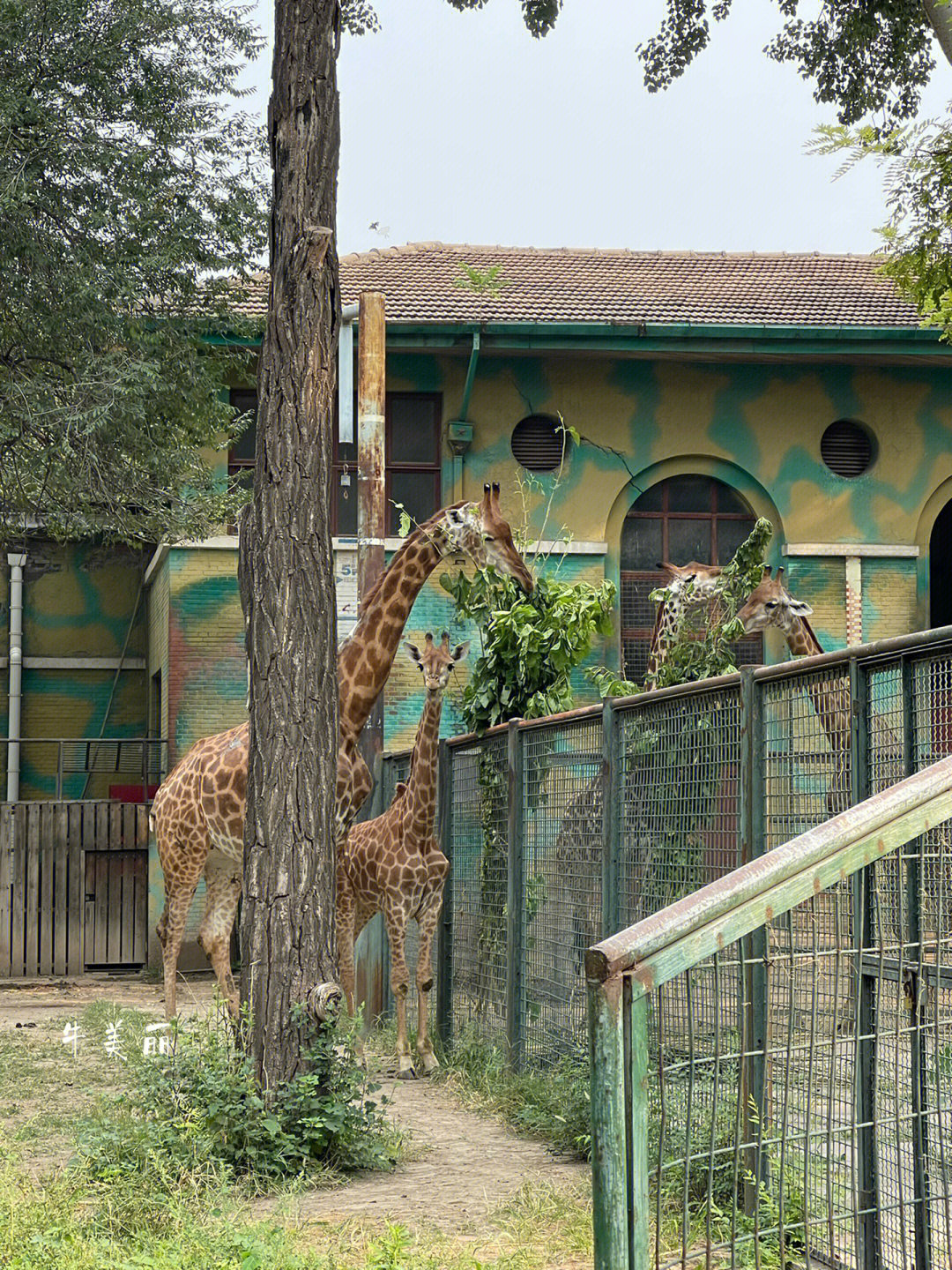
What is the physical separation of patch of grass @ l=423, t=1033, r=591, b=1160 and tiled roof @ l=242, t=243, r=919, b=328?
1160 centimetres

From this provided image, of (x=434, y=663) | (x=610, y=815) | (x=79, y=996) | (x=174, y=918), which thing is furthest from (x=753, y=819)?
(x=79, y=996)

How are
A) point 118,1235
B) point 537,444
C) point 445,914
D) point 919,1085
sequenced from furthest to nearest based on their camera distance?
point 537,444
point 445,914
point 118,1235
point 919,1085

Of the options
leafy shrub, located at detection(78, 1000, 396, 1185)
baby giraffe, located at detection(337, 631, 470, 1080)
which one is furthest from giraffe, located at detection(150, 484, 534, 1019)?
leafy shrub, located at detection(78, 1000, 396, 1185)

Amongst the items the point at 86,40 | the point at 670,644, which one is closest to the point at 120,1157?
the point at 670,644

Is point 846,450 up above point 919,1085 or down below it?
above

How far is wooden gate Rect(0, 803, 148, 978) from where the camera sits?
20.4 metres

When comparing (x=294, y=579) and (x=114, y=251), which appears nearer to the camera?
(x=294, y=579)

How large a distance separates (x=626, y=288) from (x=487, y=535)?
40.6 ft

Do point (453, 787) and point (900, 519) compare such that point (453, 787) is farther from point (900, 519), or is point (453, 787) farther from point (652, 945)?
point (900, 519)

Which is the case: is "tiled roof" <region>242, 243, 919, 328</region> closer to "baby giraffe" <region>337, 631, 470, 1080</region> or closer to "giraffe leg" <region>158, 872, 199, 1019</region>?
"giraffe leg" <region>158, 872, 199, 1019</region>

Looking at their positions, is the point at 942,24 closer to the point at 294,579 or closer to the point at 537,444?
the point at 294,579

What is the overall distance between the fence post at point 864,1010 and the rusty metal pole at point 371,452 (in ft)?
36.0

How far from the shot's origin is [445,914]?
12.1 metres

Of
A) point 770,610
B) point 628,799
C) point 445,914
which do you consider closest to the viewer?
point 628,799
